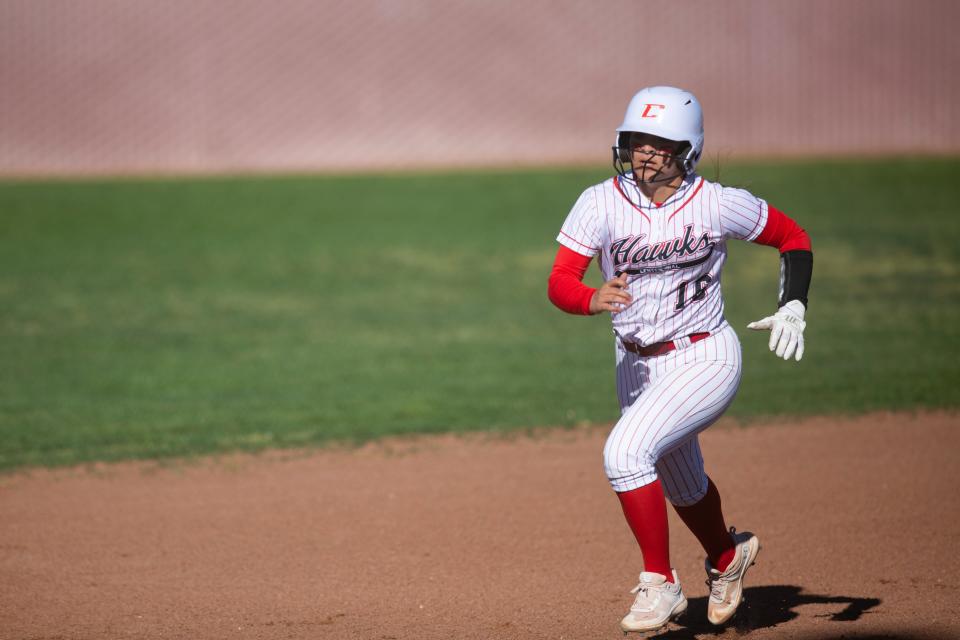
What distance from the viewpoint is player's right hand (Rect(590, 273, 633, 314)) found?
3.73 metres

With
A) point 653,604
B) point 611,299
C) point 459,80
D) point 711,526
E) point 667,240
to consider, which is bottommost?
point 653,604

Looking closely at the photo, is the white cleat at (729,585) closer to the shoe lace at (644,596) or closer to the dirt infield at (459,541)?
the dirt infield at (459,541)

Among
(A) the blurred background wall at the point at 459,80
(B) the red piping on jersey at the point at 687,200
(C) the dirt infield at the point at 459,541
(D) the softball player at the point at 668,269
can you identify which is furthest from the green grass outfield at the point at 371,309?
(B) the red piping on jersey at the point at 687,200

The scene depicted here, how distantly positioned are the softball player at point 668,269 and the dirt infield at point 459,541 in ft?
3.37

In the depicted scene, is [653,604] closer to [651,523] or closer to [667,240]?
[651,523]

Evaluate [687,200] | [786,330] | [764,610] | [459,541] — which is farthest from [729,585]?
[459,541]

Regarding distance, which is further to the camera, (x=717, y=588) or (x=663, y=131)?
(x=717, y=588)

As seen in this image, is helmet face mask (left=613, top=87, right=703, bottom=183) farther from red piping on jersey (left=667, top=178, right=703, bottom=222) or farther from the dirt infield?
the dirt infield

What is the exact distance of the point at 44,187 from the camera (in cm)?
1945

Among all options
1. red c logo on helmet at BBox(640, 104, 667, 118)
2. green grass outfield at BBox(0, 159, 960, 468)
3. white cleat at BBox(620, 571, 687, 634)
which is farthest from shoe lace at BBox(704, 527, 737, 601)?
green grass outfield at BBox(0, 159, 960, 468)

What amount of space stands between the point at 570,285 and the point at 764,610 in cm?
171

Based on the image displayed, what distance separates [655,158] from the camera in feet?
13.1

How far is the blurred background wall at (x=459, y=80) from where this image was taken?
2088 cm

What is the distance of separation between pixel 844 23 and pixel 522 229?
9.59m
